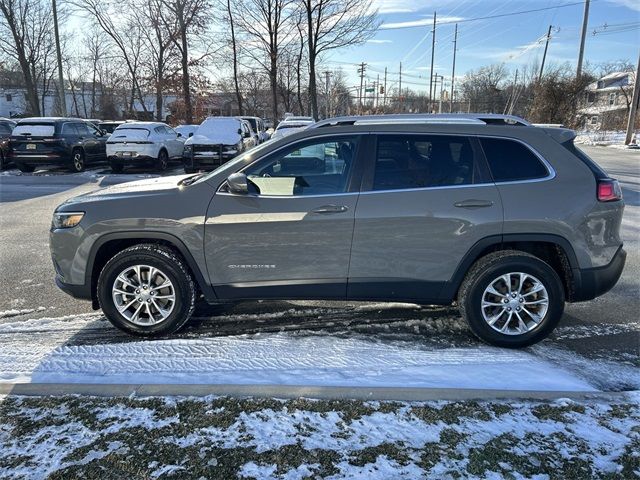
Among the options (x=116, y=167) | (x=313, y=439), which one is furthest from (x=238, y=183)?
(x=116, y=167)

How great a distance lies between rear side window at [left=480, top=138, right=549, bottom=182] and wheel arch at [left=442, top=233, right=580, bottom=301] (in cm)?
48

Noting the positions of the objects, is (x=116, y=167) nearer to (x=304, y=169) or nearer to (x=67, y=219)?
(x=67, y=219)

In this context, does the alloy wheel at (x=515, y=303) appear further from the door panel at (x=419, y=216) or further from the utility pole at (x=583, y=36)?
the utility pole at (x=583, y=36)

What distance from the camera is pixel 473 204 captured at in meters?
3.68

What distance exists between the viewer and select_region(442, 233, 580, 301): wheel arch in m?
3.71

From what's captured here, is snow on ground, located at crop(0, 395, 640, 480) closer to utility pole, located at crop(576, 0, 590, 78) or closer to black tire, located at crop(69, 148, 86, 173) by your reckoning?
black tire, located at crop(69, 148, 86, 173)

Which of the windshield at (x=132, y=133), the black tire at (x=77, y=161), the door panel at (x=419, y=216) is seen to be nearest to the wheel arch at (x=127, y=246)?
the door panel at (x=419, y=216)

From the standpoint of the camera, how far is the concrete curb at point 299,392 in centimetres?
301

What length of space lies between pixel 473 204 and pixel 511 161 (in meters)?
0.50

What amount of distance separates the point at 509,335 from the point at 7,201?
1140 centimetres

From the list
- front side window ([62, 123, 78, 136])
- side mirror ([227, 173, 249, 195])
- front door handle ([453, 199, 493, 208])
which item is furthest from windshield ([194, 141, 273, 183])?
front side window ([62, 123, 78, 136])

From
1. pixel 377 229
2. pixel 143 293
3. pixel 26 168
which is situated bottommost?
pixel 143 293

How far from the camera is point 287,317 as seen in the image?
4398 millimetres

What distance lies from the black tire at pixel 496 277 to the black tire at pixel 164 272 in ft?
7.53
